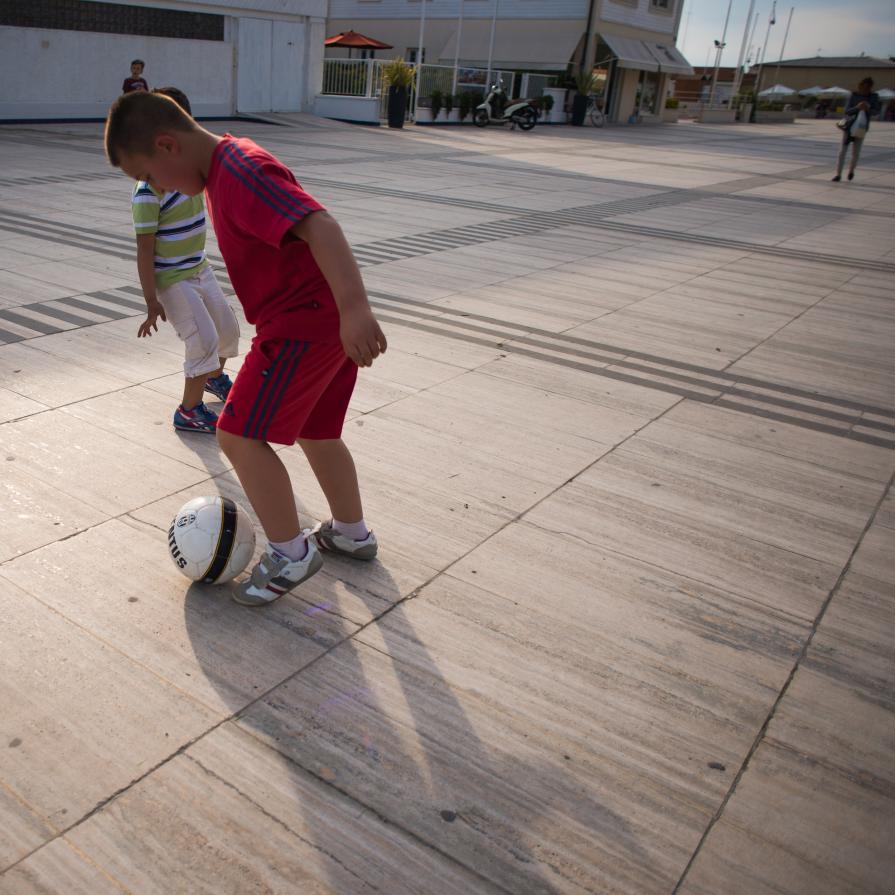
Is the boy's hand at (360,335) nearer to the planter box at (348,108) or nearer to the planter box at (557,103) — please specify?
the planter box at (348,108)

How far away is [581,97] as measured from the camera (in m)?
37.0

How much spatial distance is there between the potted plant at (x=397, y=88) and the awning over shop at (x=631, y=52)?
1524 cm

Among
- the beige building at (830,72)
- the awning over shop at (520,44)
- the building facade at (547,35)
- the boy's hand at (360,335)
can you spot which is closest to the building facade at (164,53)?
the building facade at (547,35)

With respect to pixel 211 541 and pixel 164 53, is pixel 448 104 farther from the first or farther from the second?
pixel 211 541

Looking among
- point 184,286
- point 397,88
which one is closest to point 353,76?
point 397,88

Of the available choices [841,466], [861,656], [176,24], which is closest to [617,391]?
[841,466]

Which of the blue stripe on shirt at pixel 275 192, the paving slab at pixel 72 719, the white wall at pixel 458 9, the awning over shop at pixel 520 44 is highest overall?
the white wall at pixel 458 9

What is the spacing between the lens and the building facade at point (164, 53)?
67.4 feet

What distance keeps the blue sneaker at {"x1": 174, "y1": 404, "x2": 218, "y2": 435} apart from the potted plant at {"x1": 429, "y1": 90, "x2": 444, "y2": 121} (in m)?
29.8

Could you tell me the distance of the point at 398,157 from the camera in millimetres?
19078

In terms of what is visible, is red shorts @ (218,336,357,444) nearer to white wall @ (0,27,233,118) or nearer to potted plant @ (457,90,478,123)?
white wall @ (0,27,233,118)

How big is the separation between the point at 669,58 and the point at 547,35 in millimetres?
8495

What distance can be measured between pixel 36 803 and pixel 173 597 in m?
0.96

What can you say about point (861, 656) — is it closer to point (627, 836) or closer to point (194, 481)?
point (627, 836)
